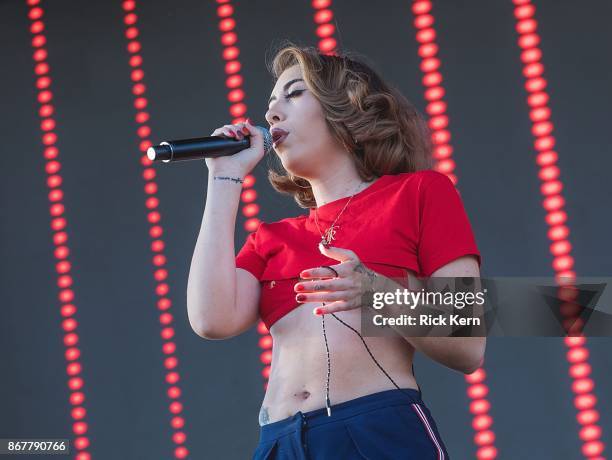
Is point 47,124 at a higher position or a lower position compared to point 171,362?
higher

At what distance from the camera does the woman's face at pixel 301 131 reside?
166 cm

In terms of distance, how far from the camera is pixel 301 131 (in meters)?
1.67

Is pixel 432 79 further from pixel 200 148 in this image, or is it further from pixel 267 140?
pixel 200 148

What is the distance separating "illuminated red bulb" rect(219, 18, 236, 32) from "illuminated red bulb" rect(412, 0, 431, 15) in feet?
1.90

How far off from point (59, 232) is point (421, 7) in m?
1.34

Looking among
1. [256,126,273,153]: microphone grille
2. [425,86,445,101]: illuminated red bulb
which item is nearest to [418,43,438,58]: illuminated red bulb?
[425,86,445,101]: illuminated red bulb

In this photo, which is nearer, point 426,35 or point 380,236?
point 380,236

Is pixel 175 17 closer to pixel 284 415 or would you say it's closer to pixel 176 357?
pixel 176 357

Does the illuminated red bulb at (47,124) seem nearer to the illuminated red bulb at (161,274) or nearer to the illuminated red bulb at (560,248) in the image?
Answer: the illuminated red bulb at (161,274)

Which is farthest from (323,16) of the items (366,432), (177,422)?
(366,432)

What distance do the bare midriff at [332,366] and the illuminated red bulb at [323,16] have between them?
1549mm

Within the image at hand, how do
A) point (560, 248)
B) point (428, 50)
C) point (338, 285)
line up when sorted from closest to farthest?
point (338, 285), point (560, 248), point (428, 50)

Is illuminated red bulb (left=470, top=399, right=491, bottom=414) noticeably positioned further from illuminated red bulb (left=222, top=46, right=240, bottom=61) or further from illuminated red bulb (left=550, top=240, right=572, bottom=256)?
illuminated red bulb (left=222, top=46, right=240, bottom=61)

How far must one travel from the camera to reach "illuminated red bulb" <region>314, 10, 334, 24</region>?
9.45 feet
